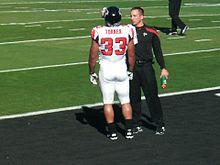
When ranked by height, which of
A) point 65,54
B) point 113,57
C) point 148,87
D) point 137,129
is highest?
point 113,57

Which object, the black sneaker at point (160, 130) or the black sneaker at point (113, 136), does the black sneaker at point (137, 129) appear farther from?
the black sneaker at point (113, 136)

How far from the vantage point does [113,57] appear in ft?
35.1

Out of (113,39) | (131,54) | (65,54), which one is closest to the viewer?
(113,39)

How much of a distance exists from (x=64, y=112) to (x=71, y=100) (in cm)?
120

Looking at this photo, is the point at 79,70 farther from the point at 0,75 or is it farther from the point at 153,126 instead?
the point at 153,126

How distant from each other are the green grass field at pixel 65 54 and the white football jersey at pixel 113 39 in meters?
3.07

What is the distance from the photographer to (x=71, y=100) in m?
14.3

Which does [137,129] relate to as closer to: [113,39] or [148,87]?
[148,87]

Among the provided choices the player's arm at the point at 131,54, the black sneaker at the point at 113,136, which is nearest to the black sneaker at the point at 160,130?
the black sneaker at the point at 113,136

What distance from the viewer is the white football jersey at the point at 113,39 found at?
10.6 m

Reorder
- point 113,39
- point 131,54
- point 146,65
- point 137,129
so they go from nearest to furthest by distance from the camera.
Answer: point 113,39
point 131,54
point 146,65
point 137,129

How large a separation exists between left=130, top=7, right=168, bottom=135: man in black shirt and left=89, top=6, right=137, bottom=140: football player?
40 cm

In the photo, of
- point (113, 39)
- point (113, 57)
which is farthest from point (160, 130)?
point (113, 39)

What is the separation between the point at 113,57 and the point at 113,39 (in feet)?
0.91
